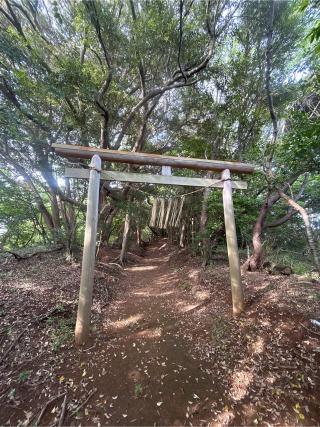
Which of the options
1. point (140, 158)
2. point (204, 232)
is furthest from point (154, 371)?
point (204, 232)

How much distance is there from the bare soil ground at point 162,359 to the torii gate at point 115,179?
1.58 ft

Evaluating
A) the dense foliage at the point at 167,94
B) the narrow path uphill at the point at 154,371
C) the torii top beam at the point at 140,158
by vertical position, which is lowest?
the narrow path uphill at the point at 154,371

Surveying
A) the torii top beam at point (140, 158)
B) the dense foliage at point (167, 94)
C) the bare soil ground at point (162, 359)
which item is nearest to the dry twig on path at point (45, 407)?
the bare soil ground at point (162, 359)

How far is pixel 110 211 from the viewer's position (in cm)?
898

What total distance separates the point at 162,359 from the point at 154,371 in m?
0.24

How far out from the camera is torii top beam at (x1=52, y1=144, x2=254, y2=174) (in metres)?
3.64

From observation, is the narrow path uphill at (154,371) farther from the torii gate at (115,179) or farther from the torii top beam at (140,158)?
the torii top beam at (140,158)

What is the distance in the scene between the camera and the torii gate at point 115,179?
10.8 feet

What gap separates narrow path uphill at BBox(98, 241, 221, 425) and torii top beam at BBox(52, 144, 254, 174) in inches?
126

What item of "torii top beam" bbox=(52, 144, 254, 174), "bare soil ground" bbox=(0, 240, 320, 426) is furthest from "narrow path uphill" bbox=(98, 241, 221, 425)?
"torii top beam" bbox=(52, 144, 254, 174)

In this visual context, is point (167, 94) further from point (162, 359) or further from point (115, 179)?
point (162, 359)

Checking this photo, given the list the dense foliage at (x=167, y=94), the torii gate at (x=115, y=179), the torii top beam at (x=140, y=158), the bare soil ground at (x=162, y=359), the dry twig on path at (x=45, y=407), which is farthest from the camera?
the dense foliage at (x=167, y=94)

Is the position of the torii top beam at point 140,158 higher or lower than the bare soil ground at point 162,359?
higher

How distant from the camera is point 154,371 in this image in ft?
9.08
